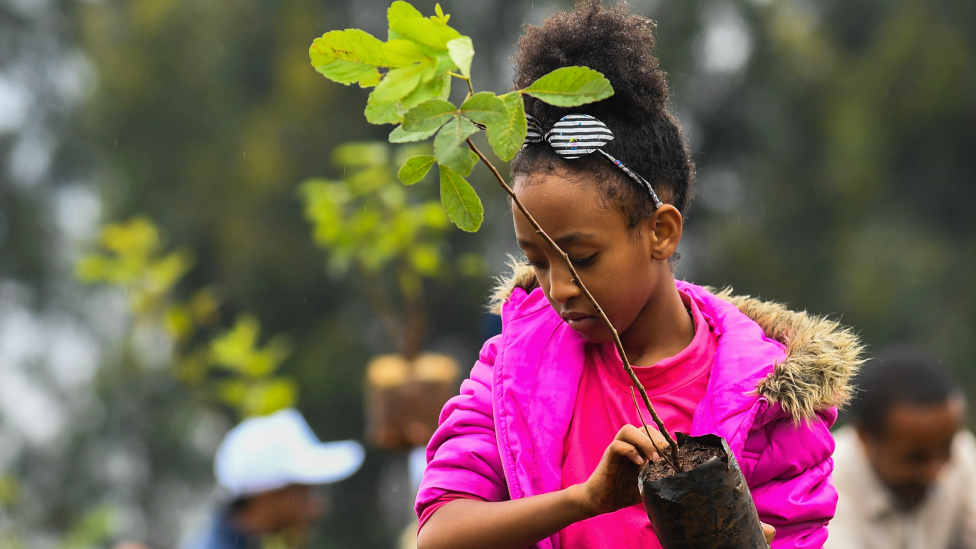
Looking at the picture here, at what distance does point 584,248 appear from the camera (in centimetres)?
160

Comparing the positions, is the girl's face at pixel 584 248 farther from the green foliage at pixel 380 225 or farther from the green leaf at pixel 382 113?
the green foliage at pixel 380 225

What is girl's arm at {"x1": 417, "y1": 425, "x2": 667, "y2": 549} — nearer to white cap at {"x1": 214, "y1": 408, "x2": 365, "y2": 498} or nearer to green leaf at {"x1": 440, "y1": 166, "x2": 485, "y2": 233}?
green leaf at {"x1": 440, "y1": 166, "x2": 485, "y2": 233}

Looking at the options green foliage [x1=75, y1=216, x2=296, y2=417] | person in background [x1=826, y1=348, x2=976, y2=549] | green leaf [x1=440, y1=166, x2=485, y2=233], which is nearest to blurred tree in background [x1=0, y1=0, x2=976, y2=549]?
green foliage [x1=75, y1=216, x2=296, y2=417]

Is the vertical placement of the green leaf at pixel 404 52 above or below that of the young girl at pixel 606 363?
above

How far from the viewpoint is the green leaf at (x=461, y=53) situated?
49.3 inches

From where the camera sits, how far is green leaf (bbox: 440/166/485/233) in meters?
1.42

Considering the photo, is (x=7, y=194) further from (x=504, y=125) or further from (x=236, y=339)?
(x=504, y=125)

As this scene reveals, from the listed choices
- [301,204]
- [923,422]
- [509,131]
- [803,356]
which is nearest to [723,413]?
[803,356]

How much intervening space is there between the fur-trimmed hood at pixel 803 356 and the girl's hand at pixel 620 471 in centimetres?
25

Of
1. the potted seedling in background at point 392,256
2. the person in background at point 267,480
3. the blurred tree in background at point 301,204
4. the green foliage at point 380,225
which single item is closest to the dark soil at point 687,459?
the person in background at point 267,480

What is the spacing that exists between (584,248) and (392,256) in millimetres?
3143

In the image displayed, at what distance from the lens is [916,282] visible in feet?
31.5

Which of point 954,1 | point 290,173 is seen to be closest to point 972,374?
point 954,1

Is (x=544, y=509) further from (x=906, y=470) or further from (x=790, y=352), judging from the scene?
(x=906, y=470)
